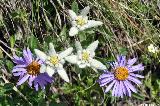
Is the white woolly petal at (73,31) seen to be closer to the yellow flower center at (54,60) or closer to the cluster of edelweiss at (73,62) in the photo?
the cluster of edelweiss at (73,62)

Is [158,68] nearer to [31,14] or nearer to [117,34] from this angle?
[117,34]

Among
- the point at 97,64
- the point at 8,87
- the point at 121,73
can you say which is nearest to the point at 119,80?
the point at 121,73

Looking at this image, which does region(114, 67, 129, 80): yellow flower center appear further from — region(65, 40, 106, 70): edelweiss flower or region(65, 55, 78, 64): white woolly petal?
region(65, 55, 78, 64): white woolly petal

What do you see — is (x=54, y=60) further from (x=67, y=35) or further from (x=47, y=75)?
(x=67, y=35)

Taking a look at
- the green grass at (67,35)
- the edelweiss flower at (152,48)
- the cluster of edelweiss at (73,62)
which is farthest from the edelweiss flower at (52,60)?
the edelweiss flower at (152,48)

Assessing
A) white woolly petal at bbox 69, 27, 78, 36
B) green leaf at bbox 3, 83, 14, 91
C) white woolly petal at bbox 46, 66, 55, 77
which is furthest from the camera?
green leaf at bbox 3, 83, 14, 91

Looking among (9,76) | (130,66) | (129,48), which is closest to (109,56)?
(129,48)

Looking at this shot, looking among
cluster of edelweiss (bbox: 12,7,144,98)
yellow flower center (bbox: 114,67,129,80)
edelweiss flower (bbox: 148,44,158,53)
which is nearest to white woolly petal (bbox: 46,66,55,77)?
cluster of edelweiss (bbox: 12,7,144,98)

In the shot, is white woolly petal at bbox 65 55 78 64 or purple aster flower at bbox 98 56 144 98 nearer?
white woolly petal at bbox 65 55 78 64
